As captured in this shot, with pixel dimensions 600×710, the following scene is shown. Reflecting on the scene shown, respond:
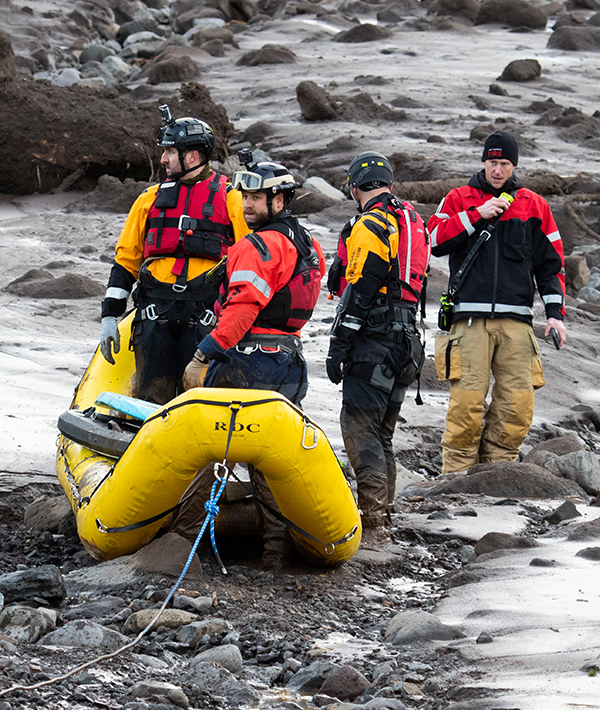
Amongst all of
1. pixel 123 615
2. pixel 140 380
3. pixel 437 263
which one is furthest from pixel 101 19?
pixel 123 615

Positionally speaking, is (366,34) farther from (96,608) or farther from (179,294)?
(96,608)

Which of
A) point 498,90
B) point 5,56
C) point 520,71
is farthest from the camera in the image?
point 520,71

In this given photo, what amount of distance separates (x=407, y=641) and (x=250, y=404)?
106 centimetres

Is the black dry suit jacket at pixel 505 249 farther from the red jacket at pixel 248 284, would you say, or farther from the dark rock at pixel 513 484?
the red jacket at pixel 248 284

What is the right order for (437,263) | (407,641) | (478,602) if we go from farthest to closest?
(437,263) → (478,602) → (407,641)

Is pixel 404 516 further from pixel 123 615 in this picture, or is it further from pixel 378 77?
pixel 378 77

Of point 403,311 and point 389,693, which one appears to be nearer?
point 389,693

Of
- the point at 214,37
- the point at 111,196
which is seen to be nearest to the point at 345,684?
the point at 111,196

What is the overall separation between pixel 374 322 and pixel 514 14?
83.2 feet

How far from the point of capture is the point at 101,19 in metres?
31.8

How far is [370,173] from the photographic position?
4.98 metres

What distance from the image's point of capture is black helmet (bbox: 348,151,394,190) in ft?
16.4

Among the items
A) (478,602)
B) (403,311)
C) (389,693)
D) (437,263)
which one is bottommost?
(437,263)

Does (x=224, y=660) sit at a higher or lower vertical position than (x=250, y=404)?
lower
